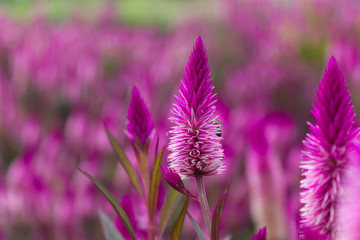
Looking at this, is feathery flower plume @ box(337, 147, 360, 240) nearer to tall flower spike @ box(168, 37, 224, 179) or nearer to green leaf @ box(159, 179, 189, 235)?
tall flower spike @ box(168, 37, 224, 179)

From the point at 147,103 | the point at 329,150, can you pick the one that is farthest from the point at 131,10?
the point at 329,150

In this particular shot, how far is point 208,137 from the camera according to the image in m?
0.45

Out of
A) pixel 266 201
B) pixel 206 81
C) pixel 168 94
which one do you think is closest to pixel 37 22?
pixel 168 94

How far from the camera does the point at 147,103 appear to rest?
204cm

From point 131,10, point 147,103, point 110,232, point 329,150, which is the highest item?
point 131,10

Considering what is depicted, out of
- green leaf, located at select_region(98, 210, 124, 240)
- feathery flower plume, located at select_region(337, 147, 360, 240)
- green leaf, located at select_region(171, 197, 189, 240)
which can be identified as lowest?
green leaf, located at select_region(98, 210, 124, 240)

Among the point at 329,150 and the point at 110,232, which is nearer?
the point at 329,150

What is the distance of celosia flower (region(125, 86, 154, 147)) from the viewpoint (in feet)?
1.75

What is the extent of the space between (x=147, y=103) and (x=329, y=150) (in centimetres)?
167

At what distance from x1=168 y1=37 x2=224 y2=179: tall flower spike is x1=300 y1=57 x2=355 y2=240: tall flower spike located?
91 mm

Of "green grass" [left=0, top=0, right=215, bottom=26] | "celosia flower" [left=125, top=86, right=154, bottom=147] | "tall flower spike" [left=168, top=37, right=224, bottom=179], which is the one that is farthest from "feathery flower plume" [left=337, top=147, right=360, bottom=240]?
"green grass" [left=0, top=0, right=215, bottom=26]

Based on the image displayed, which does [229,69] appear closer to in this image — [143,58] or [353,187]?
[143,58]

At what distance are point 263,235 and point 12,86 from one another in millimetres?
2887

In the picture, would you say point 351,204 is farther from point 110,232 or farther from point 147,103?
point 147,103
